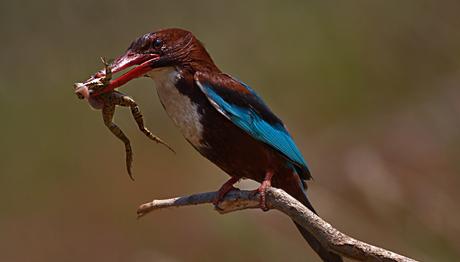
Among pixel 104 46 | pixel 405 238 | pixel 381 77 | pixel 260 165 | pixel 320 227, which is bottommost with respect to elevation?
pixel 320 227

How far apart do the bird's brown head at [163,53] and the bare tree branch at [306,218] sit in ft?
1.25

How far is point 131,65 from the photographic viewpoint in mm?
2361

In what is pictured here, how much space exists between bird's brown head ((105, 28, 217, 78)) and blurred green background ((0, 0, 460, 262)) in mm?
1066

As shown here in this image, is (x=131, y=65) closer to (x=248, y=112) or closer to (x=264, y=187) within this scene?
(x=248, y=112)

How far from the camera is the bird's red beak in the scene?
226cm

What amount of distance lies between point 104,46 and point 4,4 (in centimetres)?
83

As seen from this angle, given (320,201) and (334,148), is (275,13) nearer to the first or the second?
(334,148)

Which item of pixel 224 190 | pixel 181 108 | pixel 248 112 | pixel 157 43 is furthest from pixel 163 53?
pixel 224 190

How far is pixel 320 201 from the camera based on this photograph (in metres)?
3.81

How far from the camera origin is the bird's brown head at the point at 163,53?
2375 millimetres

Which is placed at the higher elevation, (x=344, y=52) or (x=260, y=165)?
(x=344, y=52)

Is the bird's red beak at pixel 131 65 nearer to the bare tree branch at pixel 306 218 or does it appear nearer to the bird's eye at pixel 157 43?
the bird's eye at pixel 157 43

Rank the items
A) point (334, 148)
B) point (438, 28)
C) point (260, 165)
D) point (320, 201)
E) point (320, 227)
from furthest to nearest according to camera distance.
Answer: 1. point (334, 148)
2. point (438, 28)
3. point (320, 201)
4. point (260, 165)
5. point (320, 227)

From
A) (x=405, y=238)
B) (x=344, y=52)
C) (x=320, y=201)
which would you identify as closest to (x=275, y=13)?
(x=344, y=52)
